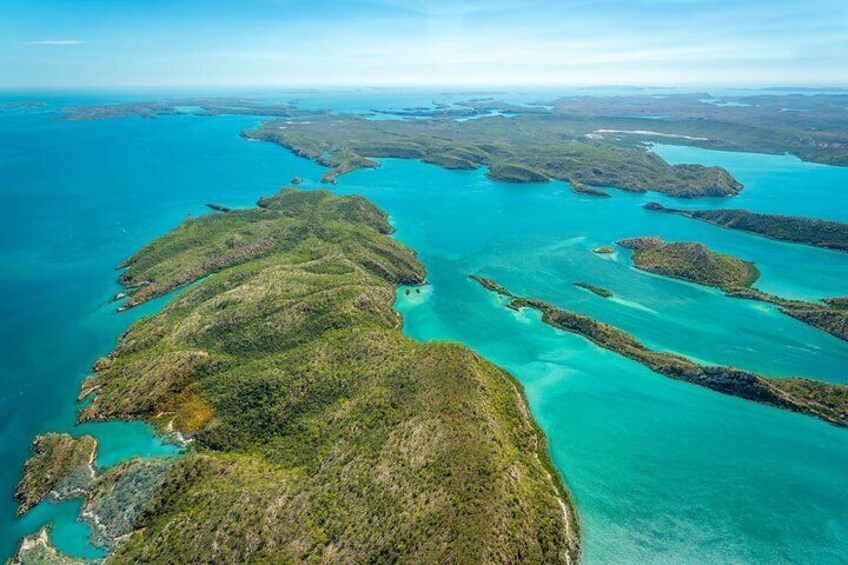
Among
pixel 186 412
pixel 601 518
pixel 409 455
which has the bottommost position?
pixel 601 518

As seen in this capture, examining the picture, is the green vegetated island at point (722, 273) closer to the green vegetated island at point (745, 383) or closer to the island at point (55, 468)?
the green vegetated island at point (745, 383)

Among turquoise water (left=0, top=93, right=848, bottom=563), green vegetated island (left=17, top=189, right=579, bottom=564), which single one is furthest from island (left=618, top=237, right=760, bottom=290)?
green vegetated island (left=17, top=189, right=579, bottom=564)

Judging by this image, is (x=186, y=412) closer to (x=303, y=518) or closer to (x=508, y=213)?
(x=303, y=518)

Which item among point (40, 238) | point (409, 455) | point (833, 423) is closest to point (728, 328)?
point (833, 423)

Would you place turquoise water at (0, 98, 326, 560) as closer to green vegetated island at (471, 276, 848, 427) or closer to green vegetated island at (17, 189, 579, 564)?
green vegetated island at (17, 189, 579, 564)

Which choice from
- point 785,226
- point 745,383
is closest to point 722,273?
point 745,383

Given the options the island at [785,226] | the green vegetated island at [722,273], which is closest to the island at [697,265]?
the green vegetated island at [722,273]
